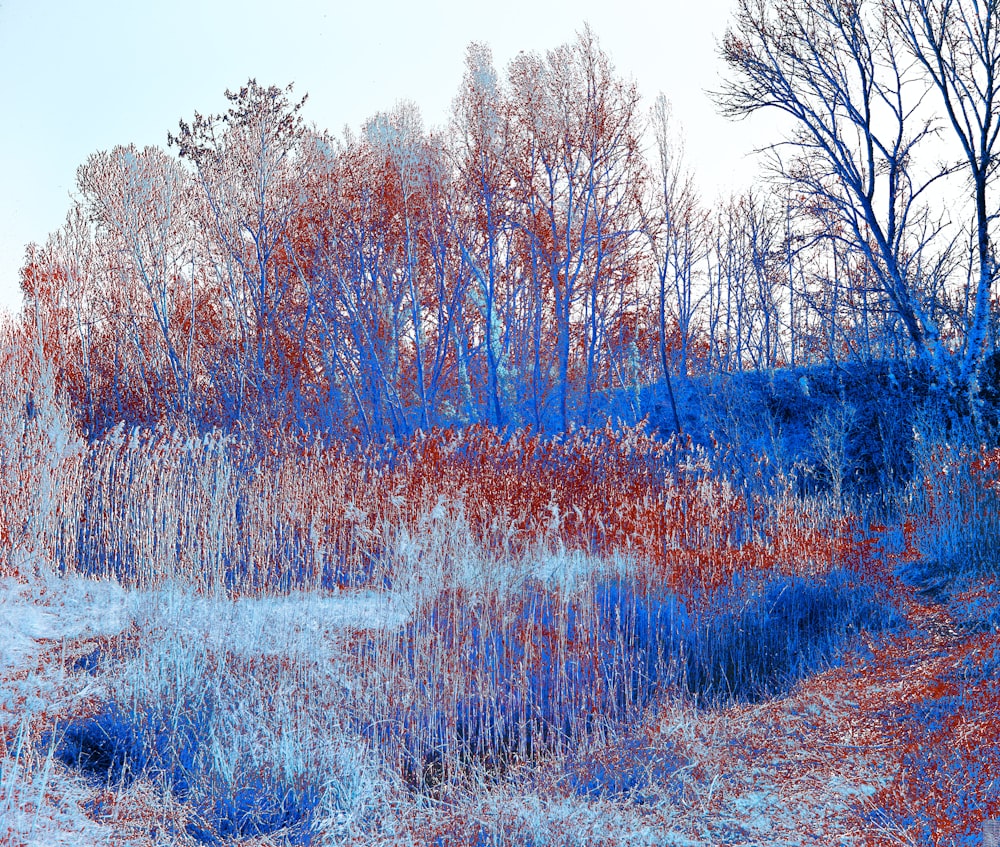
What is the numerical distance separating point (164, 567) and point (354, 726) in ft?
7.79

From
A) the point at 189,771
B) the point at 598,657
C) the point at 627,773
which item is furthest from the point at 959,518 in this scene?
the point at 189,771

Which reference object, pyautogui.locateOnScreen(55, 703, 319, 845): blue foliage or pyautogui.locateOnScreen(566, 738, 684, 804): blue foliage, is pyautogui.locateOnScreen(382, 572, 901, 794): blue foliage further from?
pyautogui.locateOnScreen(55, 703, 319, 845): blue foliage

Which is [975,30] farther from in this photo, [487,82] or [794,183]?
[487,82]

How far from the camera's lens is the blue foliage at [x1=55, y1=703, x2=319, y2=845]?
2949 mm

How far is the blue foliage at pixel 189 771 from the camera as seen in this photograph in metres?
2.95

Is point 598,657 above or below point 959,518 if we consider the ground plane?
below

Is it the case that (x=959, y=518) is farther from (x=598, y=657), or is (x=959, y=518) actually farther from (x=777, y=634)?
(x=598, y=657)

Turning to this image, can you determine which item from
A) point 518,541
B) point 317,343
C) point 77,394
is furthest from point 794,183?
point 77,394

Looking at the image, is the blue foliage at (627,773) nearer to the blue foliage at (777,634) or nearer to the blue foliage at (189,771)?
the blue foliage at (777,634)

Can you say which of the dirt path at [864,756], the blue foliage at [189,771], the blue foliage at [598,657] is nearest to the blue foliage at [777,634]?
the blue foliage at [598,657]

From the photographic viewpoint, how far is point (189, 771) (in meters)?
3.21

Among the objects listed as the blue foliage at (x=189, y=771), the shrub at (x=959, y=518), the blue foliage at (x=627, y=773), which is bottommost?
the blue foliage at (x=627, y=773)

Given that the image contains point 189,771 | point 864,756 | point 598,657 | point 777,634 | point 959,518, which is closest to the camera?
point 189,771

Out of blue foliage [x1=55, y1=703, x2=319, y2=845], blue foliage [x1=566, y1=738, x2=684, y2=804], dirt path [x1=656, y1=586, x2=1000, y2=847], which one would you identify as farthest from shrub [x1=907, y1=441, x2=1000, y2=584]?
blue foliage [x1=55, y1=703, x2=319, y2=845]
